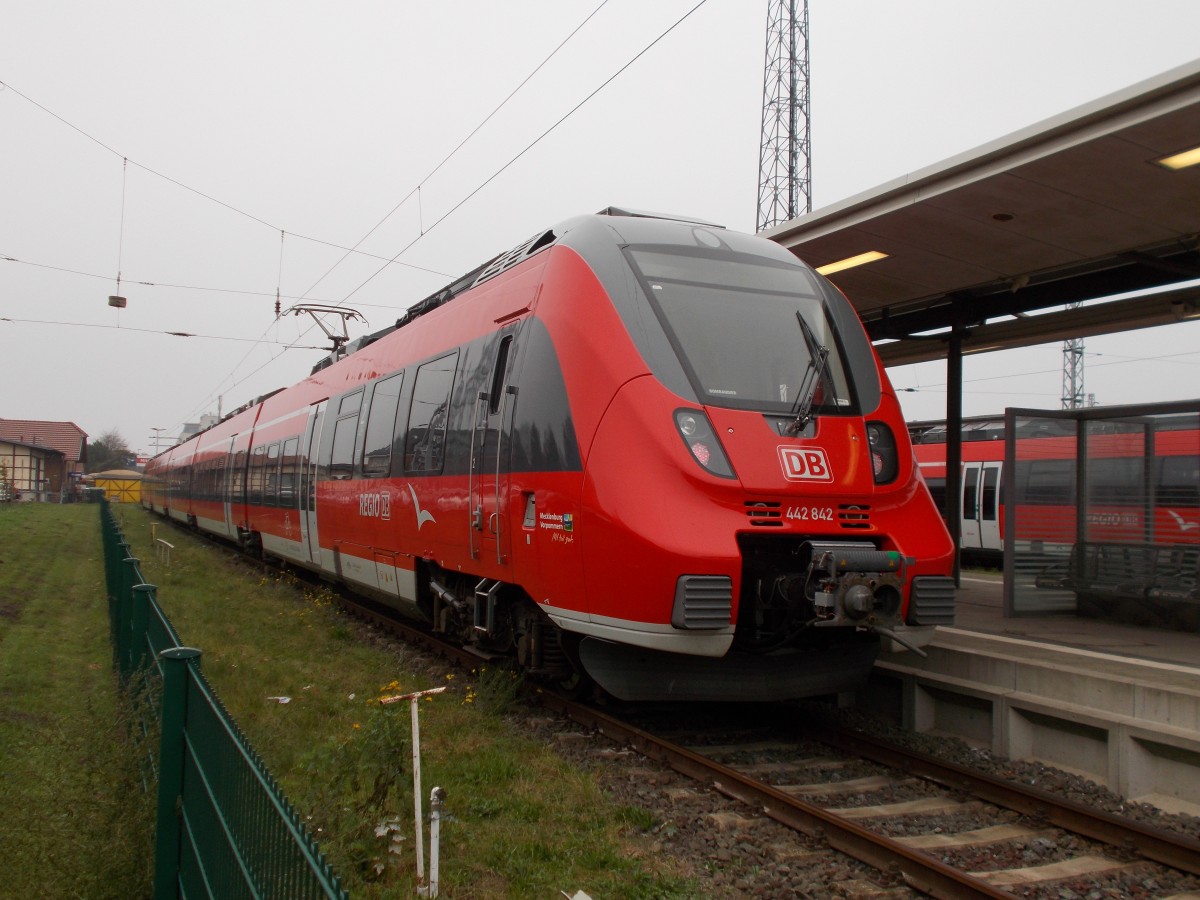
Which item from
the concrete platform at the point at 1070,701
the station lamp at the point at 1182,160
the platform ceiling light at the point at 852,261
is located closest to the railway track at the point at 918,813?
the concrete platform at the point at 1070,701

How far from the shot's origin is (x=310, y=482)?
13.2 meters

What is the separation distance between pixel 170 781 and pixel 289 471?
11.6m

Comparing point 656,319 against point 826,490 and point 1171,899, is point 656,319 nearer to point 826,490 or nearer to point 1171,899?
point 826,490

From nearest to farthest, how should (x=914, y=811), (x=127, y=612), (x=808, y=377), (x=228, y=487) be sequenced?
(x=914, y=811) → (x=808, y=377) → (x=127, y=612) → (x=228, y=487)

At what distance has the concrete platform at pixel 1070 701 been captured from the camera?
5.41 m

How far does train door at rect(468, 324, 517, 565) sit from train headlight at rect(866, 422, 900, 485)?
98.9 inches

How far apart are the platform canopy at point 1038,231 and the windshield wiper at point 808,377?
2.51 meters

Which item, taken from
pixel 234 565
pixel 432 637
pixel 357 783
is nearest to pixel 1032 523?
pixel 432 637

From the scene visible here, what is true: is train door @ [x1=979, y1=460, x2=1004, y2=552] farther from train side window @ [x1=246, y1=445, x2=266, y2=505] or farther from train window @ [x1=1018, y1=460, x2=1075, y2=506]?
train side window @ [x1=246, y1=445, x2=266, y2=505]

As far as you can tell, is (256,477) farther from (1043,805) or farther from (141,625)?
(1043,805)

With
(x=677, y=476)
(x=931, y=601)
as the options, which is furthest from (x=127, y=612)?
(x=931, y=601)

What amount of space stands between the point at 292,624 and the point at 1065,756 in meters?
8.91

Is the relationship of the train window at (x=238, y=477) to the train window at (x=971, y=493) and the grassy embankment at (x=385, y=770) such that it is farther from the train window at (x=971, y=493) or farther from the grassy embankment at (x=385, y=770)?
the train window at (x=971, y=493)

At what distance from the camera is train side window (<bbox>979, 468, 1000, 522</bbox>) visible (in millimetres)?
20219
